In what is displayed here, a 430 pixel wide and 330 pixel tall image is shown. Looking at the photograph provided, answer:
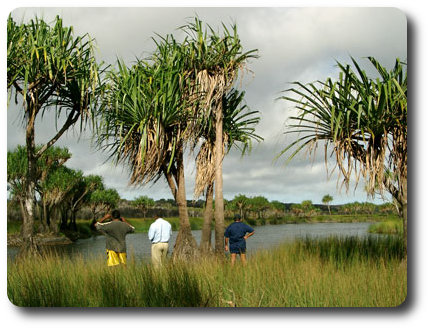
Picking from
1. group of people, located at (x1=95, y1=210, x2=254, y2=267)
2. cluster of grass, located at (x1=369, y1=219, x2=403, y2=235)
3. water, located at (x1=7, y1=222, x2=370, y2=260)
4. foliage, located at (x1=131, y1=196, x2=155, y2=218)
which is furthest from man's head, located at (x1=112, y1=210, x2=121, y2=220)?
cluster of grass, located at (x1=369, y1=219, x2=403, y2=235)

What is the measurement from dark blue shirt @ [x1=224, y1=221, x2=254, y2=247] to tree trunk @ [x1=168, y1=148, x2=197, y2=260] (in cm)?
57

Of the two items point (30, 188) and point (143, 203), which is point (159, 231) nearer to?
point (143, 203)

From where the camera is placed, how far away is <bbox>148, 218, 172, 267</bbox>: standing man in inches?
250

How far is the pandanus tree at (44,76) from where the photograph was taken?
18.7 feet

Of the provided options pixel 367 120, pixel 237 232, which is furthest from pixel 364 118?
pixel 237 232

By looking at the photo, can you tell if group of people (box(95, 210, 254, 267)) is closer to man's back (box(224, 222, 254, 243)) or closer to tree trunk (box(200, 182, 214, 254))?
man's back (box(224, 222, 254, 243))

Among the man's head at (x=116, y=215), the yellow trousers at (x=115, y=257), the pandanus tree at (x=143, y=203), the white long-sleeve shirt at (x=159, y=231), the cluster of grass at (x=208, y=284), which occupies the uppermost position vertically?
the pandanus tree at (x=143, y=203)

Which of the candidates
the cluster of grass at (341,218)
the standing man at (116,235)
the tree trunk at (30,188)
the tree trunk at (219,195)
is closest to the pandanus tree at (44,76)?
the tree trunk at (30,188)

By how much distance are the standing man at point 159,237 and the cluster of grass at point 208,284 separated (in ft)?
3.11

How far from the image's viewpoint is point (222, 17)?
5.74 meters

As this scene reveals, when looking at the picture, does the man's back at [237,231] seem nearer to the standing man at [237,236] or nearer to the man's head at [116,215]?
the standing man at [237,236]

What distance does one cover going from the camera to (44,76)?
604 centimetres

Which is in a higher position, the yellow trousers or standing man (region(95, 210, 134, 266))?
standing man (region(95, 210, 134, 266))
